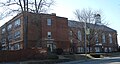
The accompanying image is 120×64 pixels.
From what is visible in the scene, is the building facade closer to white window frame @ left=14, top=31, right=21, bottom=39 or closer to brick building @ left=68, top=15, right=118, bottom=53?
brick building @ left=68, top=15, right=118, bottom=53

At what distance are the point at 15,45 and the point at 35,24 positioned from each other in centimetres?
1027

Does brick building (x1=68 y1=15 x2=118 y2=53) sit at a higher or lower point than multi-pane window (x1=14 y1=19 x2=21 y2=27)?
lower

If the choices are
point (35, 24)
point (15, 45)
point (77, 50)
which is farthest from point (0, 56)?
point (77, 50)

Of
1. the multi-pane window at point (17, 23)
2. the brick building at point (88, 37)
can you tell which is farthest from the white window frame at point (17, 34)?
the brick building at point (88, 37)

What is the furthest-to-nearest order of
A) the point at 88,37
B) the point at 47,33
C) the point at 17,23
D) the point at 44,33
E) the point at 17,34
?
the point at 88,37, the point at 17,23, the point at 17,34, the point at 47,33, the point at 44,33

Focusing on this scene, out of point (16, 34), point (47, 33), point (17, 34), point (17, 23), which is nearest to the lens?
point (47, 33)

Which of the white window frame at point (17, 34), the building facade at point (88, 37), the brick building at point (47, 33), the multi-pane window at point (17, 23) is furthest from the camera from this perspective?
A: the building facade at point (88, 37)

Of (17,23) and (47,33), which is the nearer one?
(47,33)

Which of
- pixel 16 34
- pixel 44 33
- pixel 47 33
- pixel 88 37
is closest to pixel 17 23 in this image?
pixel 16 34

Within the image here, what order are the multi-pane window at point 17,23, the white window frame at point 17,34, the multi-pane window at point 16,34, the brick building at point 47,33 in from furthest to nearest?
the multi-pane window at point 17,23, the multi-pane window at point 16,34, the white window frame at point 17,34, the brick building at point 47,33

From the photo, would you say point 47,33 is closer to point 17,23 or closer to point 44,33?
point 44,33

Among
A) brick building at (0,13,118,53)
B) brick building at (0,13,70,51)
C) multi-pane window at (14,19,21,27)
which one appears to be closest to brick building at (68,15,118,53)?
brick building at (0,13,118,53)

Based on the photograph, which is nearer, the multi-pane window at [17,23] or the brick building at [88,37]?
the multi-pane window at [17,23]

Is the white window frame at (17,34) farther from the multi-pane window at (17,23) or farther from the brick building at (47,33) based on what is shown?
the multi-pane window at (17,23)
